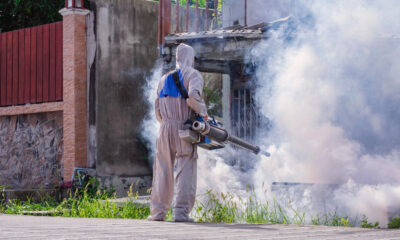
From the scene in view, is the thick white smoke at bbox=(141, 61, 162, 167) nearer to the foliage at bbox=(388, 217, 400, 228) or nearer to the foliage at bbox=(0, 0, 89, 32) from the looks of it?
the foliage at bbox=(0, 0, 89, 32)

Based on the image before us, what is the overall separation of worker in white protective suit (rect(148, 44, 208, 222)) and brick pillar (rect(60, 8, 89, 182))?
6267 mm

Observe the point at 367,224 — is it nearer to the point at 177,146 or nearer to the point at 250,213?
the point at 250,213

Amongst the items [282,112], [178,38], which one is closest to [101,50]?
[178,38]

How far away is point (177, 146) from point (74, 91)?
6597mm

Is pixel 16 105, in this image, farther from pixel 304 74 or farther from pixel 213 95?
pixel 304 74

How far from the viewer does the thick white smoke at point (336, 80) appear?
9.80 meters

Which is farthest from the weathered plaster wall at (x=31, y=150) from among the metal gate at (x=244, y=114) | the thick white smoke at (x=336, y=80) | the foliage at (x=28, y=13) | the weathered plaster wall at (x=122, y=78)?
the foliage at (x=28, y=13)

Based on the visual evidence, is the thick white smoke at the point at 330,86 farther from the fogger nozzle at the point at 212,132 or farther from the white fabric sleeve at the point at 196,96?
the white fabric sleeve at the point at 196,96

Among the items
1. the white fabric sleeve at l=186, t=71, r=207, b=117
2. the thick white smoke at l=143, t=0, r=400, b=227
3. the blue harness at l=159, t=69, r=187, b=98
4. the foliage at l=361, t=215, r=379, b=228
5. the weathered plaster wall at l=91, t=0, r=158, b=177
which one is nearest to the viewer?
the foliage at l=361, t=215, r=379, b=228

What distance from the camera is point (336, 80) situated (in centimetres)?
1059

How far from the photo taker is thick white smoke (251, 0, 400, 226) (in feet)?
32.2

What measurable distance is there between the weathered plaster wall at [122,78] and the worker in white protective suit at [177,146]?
638 centimetres

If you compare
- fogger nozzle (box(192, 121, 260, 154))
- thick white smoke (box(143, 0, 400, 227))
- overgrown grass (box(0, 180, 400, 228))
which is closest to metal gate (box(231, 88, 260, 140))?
thick white smoke (box(143, 0, 400, 227))

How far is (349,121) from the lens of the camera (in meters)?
10.6
